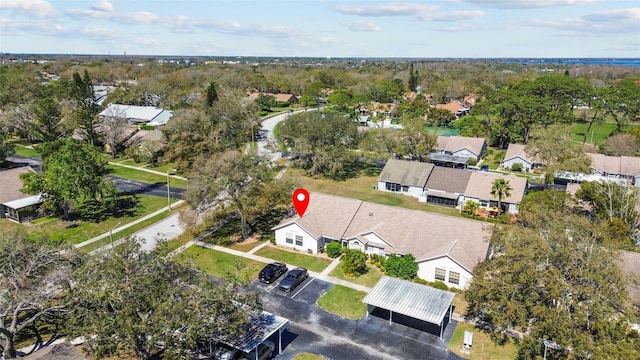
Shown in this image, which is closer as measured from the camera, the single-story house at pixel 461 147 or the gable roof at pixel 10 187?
the gable roof at pixel 10 187

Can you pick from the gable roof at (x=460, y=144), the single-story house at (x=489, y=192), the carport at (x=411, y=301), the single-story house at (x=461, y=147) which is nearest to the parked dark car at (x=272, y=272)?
the carport at (x=411, y=301)

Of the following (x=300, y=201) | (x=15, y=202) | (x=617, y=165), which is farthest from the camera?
(x=617, y=165)

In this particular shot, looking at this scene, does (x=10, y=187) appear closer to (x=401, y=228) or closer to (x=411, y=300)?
(x=401, y=228)

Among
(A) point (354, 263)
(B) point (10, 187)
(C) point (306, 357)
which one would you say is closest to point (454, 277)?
(A) point (354, 263)

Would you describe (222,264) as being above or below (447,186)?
below

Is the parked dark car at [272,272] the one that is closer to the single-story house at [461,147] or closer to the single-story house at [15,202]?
the single-story house at [15,202]

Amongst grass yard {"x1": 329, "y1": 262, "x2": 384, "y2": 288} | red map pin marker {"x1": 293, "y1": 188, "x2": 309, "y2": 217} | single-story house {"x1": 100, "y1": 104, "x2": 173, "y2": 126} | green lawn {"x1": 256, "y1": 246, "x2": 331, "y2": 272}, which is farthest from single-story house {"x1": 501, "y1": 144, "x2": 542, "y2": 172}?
single-story house {"x1": 100, "y1": 104, "x2": 173, "y2": 126}
